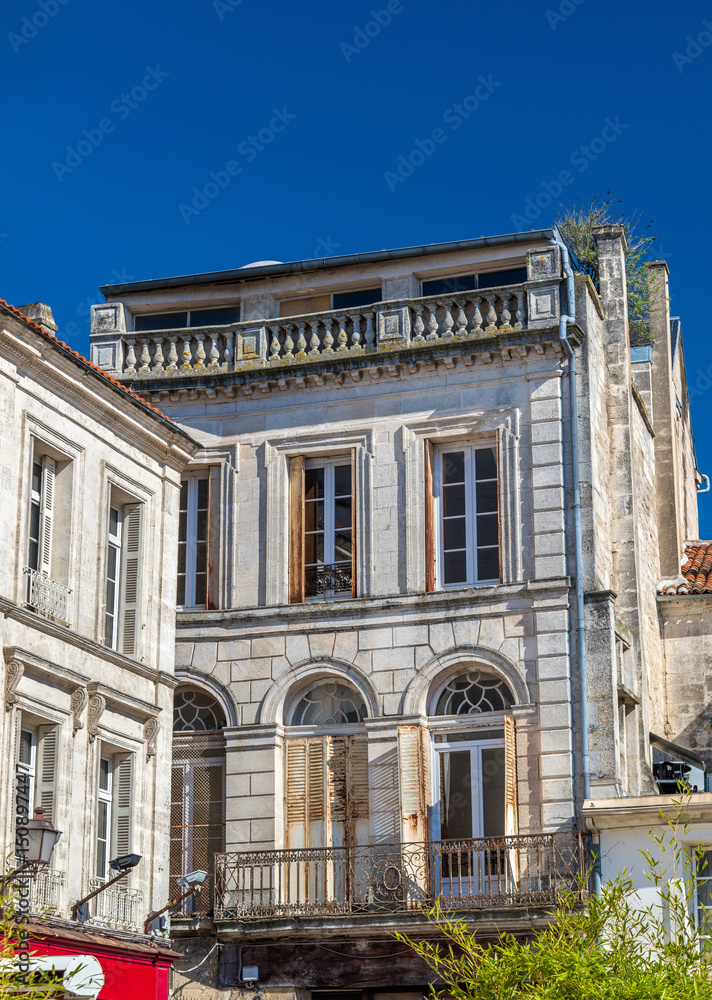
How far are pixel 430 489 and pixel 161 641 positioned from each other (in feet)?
16.0

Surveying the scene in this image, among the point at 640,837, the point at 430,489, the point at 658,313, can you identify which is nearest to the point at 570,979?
the point at 640,837

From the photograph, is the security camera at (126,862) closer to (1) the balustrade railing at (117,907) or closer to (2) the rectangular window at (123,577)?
(1) the balustrade railing at (117,907)

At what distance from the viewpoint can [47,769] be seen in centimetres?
1764

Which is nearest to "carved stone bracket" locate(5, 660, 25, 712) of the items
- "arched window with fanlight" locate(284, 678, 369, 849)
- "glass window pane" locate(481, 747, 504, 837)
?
"arched window with fanlight" locate(284, 678, 369, 849)

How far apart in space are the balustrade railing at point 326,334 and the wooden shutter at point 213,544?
1.63 m

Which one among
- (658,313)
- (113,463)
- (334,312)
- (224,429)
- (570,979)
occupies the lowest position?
(570,979)

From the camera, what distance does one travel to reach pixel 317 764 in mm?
22312

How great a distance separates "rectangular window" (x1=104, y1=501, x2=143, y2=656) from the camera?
19.5m

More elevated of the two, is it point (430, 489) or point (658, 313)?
point (658, 313)

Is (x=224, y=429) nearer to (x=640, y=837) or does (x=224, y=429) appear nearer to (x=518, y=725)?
(x=518, y=725)

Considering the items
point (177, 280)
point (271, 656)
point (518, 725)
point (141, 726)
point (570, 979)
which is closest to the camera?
point (570, 979)

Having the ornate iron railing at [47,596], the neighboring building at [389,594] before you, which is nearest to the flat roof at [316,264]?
the neighboring building at [389,594]

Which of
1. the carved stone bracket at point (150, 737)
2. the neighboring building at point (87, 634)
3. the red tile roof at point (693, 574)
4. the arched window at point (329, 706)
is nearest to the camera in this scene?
the neighboring building at point (87, 634)

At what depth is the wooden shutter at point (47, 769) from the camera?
17453mm
